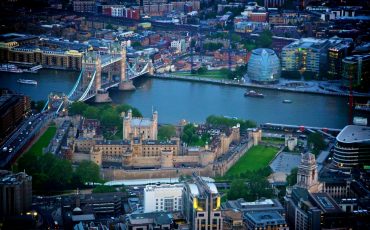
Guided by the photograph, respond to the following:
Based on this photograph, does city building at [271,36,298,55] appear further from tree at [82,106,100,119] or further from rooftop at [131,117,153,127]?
rooftop at [131,117,153,127]

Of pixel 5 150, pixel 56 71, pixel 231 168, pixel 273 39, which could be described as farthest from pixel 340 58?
pixel 5 150

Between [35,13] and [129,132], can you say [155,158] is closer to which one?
[129,132]

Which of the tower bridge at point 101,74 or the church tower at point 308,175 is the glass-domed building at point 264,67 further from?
the church tower at point 308,175

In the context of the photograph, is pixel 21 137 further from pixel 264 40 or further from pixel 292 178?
pixel 264 40


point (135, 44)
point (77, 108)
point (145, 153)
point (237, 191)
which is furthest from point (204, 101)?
point (237, 191)

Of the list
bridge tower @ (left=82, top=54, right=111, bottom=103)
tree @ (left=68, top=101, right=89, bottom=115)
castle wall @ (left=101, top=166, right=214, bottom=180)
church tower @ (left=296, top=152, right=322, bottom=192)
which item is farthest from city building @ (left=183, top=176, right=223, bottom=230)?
bridge tower @ (left=82, top=54, right=111, bottom=103)

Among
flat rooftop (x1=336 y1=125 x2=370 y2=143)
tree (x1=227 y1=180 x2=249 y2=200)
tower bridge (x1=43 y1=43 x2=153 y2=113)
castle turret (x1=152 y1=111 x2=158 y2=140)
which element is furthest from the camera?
tower bridge (x1=43 y1=43 x2=153 y2=113)
